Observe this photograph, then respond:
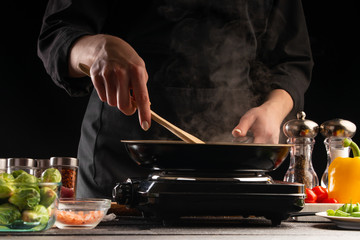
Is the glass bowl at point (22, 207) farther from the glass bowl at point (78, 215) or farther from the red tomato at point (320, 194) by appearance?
the red tomato at point (320, 194)

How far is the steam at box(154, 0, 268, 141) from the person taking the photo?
6.71 ft

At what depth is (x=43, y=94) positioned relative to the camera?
3625 millimetres

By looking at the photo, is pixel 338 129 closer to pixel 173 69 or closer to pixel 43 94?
pixel 173 69

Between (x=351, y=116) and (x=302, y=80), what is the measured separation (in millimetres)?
1675

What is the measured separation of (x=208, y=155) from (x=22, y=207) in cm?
39

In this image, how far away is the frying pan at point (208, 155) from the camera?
1067 mm

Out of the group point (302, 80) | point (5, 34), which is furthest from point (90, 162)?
point (5, 34)

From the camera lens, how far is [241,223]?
3.89 feet

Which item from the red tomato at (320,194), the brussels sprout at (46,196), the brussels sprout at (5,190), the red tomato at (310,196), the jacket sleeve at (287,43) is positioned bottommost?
the red tomato at (320,194)

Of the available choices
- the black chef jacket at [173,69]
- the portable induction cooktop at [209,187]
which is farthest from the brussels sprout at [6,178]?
the black chef jacket at [173,69]

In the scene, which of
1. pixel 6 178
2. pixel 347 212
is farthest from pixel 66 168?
pixel 347 212

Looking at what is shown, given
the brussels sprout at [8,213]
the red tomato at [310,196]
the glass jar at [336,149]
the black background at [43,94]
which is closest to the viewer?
the brussels sprout at [8,213]

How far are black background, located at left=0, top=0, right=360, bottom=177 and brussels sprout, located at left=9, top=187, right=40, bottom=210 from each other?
8.88ft

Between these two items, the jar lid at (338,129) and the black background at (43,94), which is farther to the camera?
the black background at (43,94)
